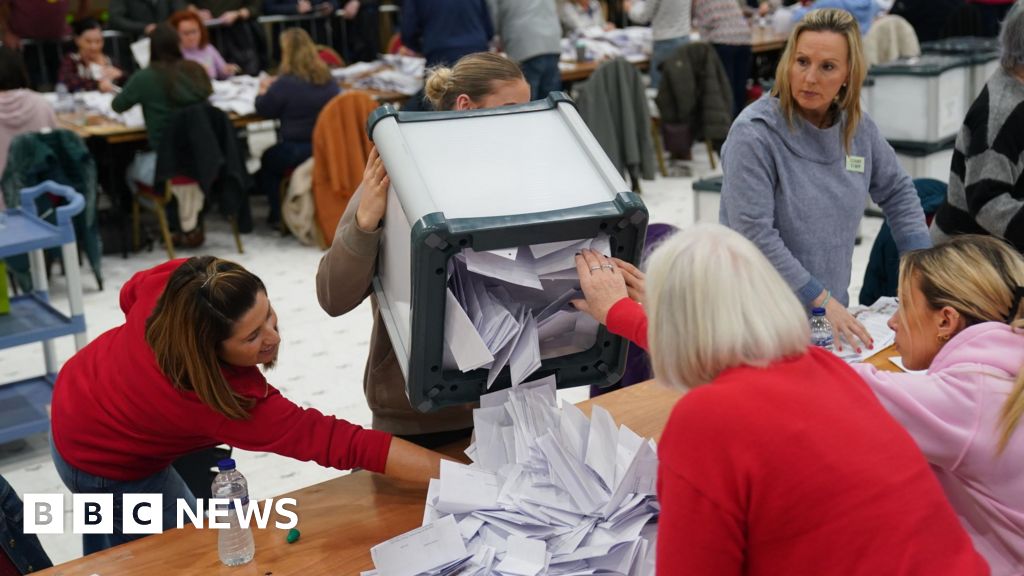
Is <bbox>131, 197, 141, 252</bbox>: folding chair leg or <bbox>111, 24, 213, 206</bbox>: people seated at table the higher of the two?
<bbox>111, 24, 213, 206</bbox>: people seated at table

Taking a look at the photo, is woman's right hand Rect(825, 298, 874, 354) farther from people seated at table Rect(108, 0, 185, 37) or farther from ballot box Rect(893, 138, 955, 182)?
people seated at table Rect(108, 0, 185, 37)

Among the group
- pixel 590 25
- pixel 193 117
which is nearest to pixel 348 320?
pixel 193 117

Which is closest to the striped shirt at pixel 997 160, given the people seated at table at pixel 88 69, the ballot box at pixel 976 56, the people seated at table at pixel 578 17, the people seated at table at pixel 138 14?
the ballot box at pixel 976 56

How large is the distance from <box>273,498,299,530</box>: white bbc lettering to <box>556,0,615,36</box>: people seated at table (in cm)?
696

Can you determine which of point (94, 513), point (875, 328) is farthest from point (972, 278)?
point (94, 513)

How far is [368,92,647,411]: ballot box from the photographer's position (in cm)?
168

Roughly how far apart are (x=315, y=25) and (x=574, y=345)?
901 centimetres

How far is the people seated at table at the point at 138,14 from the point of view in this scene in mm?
8688

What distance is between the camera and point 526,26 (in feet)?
22.8

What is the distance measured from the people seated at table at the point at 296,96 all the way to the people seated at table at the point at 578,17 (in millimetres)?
2910

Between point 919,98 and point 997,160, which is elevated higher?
point 997,160

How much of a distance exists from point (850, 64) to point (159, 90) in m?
4.38

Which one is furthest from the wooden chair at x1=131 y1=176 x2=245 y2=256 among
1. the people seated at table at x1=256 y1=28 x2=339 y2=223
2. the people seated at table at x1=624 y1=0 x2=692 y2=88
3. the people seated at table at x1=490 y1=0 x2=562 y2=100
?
the people seated at table at x1=624 y1=0 x2=692 y2=88

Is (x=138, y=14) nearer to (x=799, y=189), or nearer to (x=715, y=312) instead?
(x=799, y=189)
